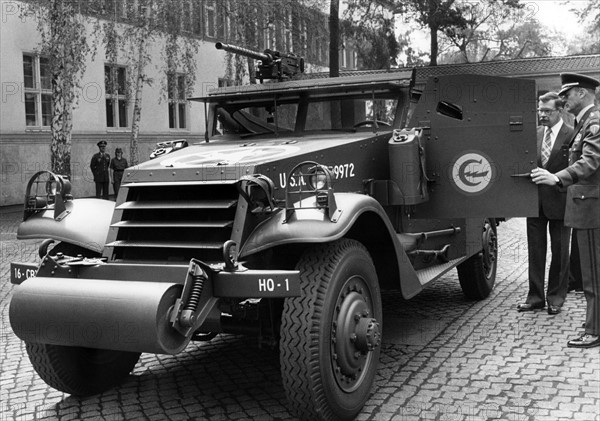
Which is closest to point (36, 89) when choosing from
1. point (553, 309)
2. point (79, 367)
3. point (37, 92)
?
point (37, 92)

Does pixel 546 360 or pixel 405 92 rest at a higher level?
pixel 405 92

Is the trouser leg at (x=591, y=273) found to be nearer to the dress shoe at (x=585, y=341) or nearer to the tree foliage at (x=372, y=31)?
the dress shoe at (x=585, y=341)

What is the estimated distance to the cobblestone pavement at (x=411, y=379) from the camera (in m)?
4.23

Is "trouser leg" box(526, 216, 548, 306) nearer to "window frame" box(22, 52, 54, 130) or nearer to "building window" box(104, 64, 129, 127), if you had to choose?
"window frame" box(22, 52, 54, 130)

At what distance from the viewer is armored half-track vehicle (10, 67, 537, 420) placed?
371 cm

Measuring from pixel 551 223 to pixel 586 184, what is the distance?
3.78ft

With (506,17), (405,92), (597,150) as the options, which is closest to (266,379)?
(405,92)

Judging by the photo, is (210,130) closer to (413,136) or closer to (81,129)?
(413,136)

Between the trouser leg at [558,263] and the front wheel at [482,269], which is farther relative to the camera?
the front wheel at [482,269]

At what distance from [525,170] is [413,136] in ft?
2.97

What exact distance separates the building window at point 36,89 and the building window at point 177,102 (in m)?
3.59

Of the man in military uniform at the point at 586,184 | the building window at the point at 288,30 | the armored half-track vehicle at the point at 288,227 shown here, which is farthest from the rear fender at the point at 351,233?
the building window at the point at 288,30

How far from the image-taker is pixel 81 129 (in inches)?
819

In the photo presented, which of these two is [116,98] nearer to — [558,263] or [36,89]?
[36,89]
